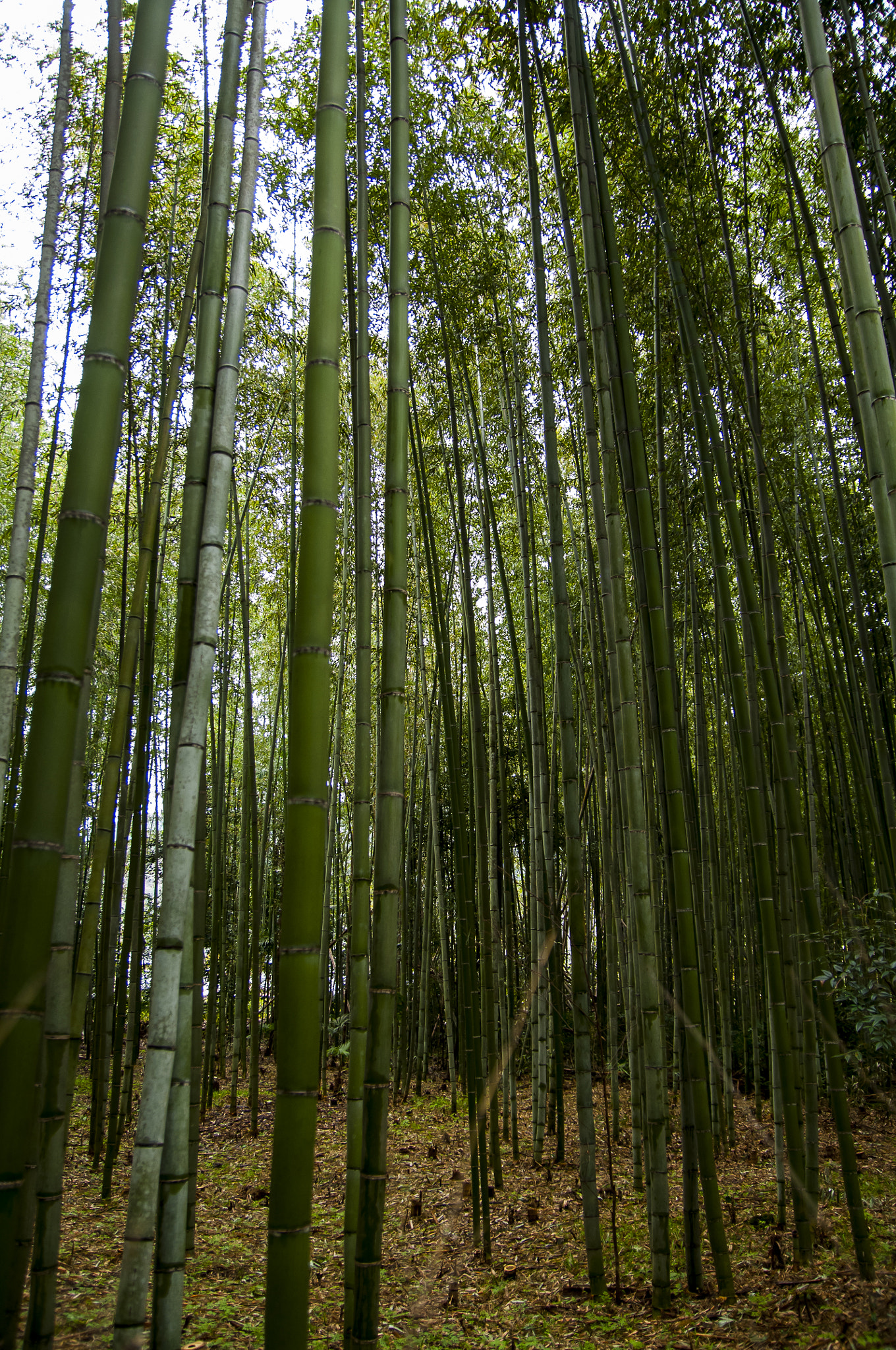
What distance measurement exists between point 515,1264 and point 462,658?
170 inches

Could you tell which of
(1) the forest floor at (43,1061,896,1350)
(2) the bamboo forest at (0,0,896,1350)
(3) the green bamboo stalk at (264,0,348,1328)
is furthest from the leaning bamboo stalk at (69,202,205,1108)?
(1) the forest floor at (43,1061,896,1350)

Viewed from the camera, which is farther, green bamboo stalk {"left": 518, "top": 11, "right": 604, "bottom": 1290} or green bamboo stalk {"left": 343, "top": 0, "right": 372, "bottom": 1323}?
green bamboo stalk {"left": 518, "top": 11, "right": 604, "bottom": 1290}

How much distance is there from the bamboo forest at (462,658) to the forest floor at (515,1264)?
0.8 inches

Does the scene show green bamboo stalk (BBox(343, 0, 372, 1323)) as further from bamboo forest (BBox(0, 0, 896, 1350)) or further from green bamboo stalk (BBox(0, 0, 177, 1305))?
green bamboo stalk (BBox(0, 0, 177, 1305))

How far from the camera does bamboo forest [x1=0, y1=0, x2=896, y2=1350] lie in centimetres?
110

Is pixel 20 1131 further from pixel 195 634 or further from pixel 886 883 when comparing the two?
pixel 886 883

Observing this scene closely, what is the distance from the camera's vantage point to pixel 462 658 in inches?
256

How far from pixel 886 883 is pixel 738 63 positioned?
3.65 metres

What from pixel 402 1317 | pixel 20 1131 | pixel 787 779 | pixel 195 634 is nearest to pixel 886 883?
pixel 787 779

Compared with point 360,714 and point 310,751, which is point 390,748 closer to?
point 310,751

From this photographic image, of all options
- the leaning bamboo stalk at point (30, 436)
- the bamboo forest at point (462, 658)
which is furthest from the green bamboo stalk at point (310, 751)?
the leaning bamboo stalk at point (30, 436)

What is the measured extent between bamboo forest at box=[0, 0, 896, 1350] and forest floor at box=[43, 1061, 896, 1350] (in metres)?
0.02

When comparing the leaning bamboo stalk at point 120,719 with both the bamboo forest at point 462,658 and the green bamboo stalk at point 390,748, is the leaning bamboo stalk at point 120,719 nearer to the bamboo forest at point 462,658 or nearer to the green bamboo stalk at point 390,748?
the bamboo forest at point 462,658

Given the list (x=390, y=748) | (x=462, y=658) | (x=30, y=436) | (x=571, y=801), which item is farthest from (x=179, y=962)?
(x=462, y=658)
